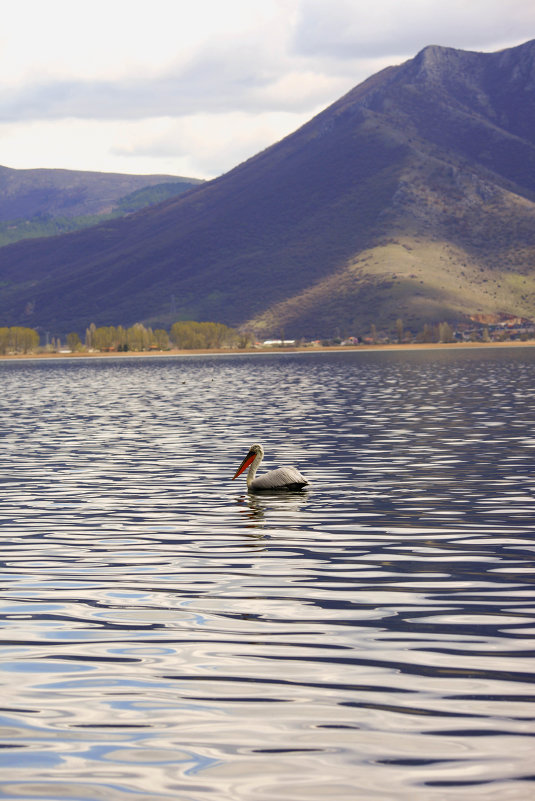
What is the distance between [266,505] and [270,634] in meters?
12.8

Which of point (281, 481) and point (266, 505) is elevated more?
point (281, 481)

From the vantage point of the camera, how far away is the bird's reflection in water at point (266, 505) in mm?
24141

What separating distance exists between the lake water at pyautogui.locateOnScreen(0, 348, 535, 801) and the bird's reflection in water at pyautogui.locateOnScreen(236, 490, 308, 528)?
0.12m

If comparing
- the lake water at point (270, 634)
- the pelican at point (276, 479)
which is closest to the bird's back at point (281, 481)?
the pelican at point (276, 479)

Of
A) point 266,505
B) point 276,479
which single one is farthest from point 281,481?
point 266,505

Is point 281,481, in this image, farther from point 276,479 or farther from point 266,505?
point 266,505

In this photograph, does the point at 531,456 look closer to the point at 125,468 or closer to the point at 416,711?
the point at 125,468

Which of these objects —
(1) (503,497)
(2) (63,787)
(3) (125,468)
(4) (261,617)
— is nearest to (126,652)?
(4) (261,617)

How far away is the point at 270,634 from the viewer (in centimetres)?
1370

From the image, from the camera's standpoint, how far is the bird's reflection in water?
79.2 ft

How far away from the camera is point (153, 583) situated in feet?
56.1

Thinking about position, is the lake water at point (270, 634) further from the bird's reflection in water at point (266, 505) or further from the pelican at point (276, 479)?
the pelican at point (276, 479)

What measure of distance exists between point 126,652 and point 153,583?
4128 millimetres

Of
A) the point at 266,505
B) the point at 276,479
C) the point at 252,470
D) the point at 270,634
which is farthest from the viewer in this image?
the point at 252,470
